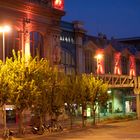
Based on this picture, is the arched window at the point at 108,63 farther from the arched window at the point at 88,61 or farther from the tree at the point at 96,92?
the tree at the point at 96,92

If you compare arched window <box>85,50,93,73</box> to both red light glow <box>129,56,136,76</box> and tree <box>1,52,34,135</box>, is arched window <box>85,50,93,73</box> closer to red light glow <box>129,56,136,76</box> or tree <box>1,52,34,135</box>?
red light glow <box>129,56,136,76</box>

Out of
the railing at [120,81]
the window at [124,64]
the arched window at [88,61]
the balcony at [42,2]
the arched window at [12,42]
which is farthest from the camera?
the window at [124,64]

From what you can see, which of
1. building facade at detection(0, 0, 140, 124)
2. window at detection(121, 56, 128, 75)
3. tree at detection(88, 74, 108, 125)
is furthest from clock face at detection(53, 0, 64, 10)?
window at detection(121, 56, 128, 75)

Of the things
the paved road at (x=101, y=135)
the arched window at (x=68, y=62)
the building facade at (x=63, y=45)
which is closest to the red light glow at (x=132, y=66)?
the building facade at (x=63, y=45)

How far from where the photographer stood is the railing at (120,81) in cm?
7319

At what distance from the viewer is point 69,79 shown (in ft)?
176

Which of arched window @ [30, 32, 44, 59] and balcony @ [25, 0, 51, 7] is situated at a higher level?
balcony @ [25, 0, 51, 7]

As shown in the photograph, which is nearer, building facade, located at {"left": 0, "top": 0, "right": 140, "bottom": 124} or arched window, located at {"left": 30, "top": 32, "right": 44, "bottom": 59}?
building facade, located at {"left": 0, "top": 0, "right": 140, "bottom": 124}

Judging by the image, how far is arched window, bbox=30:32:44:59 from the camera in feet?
218

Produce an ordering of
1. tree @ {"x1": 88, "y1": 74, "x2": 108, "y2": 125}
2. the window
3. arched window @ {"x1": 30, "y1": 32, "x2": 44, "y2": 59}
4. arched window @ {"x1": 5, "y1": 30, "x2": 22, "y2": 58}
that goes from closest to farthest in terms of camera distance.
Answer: tree @ {"x1": 88, "y1": 74, "x2": 108, "y2": 125}, arched window @ {"x1": 5, "y1": 30, "x2": 22, "y2": 58}, arched window @ {"x1": 30, "y1": 32, "x2": 44, "y2": 59}, the window

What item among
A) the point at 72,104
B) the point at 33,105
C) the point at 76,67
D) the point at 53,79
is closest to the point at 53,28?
the point at 76,67

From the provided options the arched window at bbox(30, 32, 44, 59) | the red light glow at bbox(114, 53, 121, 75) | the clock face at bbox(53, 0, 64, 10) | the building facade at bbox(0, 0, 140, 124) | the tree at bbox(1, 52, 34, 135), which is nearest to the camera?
the tree at bbox(1, 52, 34, 135)

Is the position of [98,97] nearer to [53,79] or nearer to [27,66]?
[53,79]

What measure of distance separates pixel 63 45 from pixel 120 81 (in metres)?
11.5
